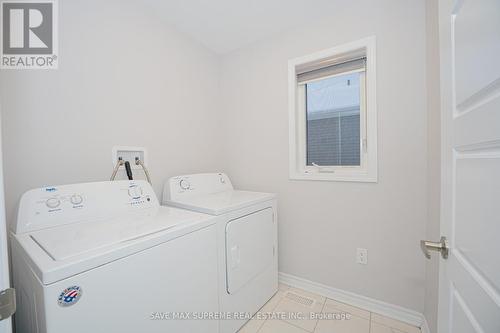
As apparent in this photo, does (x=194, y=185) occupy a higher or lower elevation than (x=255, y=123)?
lower

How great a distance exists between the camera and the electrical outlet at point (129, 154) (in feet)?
4.72

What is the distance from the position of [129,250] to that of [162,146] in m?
1.09

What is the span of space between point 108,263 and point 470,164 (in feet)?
3.89

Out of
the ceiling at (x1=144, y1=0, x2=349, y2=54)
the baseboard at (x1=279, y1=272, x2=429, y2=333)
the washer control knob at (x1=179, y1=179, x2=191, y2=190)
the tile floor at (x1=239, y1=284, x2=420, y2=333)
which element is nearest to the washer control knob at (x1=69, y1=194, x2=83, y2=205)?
the washer control knob at (x1=179, y1=179, x2=191, y2=190)

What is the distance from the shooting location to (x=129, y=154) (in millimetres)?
1522

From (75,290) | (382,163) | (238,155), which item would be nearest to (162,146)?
(238,155)

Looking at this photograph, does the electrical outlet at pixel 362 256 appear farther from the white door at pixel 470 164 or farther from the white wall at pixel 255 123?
the white door at pixel 470 164

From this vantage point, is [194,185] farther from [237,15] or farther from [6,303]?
[237,15]

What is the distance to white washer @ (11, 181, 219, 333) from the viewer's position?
2.18ft

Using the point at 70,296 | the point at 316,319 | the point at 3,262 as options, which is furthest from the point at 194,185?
the point at 316,319

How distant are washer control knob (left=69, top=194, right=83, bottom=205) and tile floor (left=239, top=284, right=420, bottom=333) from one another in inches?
52.9

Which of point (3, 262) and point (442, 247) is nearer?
point (3, 262)

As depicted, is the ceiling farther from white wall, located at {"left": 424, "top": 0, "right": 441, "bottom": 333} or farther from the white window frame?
white wall, located at {"left": 424, "top": 0, "right": 441, "bottom": 333}

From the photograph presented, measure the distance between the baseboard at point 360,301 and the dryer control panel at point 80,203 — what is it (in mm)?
1453
